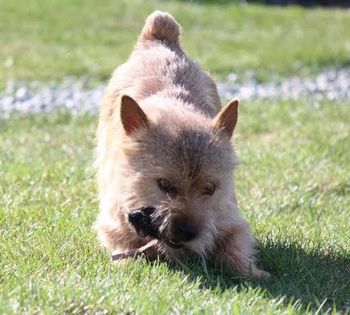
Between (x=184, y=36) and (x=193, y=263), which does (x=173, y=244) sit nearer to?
(x=193, y=263)

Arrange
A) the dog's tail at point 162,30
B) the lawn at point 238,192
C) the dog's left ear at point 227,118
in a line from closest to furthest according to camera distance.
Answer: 1. the lawn at point 238,192
2. the dog's left ear at point 227,118
3. the dog's tail at point 162,30

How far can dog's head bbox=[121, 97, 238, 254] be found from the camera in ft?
15.9

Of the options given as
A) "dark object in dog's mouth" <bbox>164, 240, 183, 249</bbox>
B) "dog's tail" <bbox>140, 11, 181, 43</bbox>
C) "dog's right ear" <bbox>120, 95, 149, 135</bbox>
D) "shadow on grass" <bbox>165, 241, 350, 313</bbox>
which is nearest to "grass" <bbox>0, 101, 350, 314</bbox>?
"shadow on grass" <bbox>165, 241, 350, 313</bbox>

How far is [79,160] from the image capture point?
328 inches

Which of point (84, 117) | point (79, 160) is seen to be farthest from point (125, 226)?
point (84, 117)

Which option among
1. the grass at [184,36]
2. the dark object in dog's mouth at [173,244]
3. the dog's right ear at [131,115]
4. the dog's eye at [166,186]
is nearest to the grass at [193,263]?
the dark object in dog's mouth at [173,244]

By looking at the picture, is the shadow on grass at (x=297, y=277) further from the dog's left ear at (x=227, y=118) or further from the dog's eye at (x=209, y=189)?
the dog's left ear at (x=227, y=118)

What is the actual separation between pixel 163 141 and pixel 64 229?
1133mm

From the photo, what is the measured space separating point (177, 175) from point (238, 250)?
2.36 ft

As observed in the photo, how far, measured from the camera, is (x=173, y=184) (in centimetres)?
486

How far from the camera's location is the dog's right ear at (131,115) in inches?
201

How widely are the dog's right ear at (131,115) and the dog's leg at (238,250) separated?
810mm

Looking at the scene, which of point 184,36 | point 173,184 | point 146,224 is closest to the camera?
point 173,184

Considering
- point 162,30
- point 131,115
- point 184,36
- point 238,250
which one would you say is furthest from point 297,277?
point 184,36
